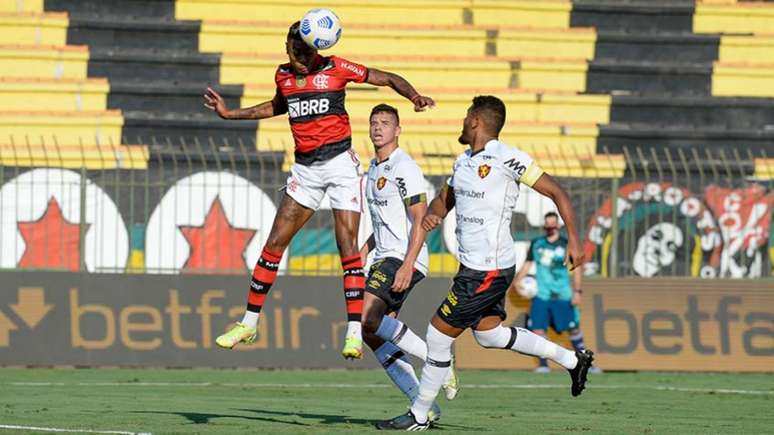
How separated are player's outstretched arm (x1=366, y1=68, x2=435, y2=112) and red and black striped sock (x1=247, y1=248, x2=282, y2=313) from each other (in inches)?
61.1

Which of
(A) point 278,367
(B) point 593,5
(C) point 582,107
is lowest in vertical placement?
(A) point 278,367

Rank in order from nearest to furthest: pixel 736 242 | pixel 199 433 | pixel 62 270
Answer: pixel 199 433 → pixel 62 270 → pixel 736 242

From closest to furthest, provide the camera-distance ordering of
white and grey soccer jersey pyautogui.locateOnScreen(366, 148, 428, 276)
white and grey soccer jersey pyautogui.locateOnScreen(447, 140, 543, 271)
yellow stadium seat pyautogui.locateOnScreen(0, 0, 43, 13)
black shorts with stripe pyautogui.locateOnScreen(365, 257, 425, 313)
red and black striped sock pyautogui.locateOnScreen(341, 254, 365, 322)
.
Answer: white and grey soccer jersey pyautogui.locateOnScreen(447, 140, 543, 271)
red and black striped sock pyautogui.locateOnScreen(341, 254, 365, 322)
black shorts with stripe pyautogui.locateOnScreen(365, 257, 425, 313)
white and grey soccer jersey pyautogui.locateOnScreen(366, 148, 428, 276)
yellow stadium seat pyautogui.locateOnScreen(0, 0, 43, 13)

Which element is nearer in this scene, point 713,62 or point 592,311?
point 592,311

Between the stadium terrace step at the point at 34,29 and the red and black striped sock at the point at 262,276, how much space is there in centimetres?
1328

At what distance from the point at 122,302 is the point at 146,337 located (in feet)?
1.73

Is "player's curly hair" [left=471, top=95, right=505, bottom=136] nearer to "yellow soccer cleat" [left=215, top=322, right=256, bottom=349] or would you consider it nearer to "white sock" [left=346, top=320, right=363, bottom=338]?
"white sock" [left=346, top=320, right=363, bottom=338]

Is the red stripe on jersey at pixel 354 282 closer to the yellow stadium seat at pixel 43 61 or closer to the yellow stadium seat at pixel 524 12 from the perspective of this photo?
the yellow stadium seat at pixel 43 61

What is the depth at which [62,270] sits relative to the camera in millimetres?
18828

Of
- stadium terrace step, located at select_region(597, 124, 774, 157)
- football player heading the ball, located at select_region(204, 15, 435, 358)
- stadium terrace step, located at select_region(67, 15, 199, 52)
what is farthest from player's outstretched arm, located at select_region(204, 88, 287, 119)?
stadium terrace step, located at select_region(67, 15, 199, 52)

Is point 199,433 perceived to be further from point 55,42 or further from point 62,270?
point 55,42

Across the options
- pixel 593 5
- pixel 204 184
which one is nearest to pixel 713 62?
pixel 593 5

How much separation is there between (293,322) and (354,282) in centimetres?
752

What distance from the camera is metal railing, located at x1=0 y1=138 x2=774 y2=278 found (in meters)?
19.1
